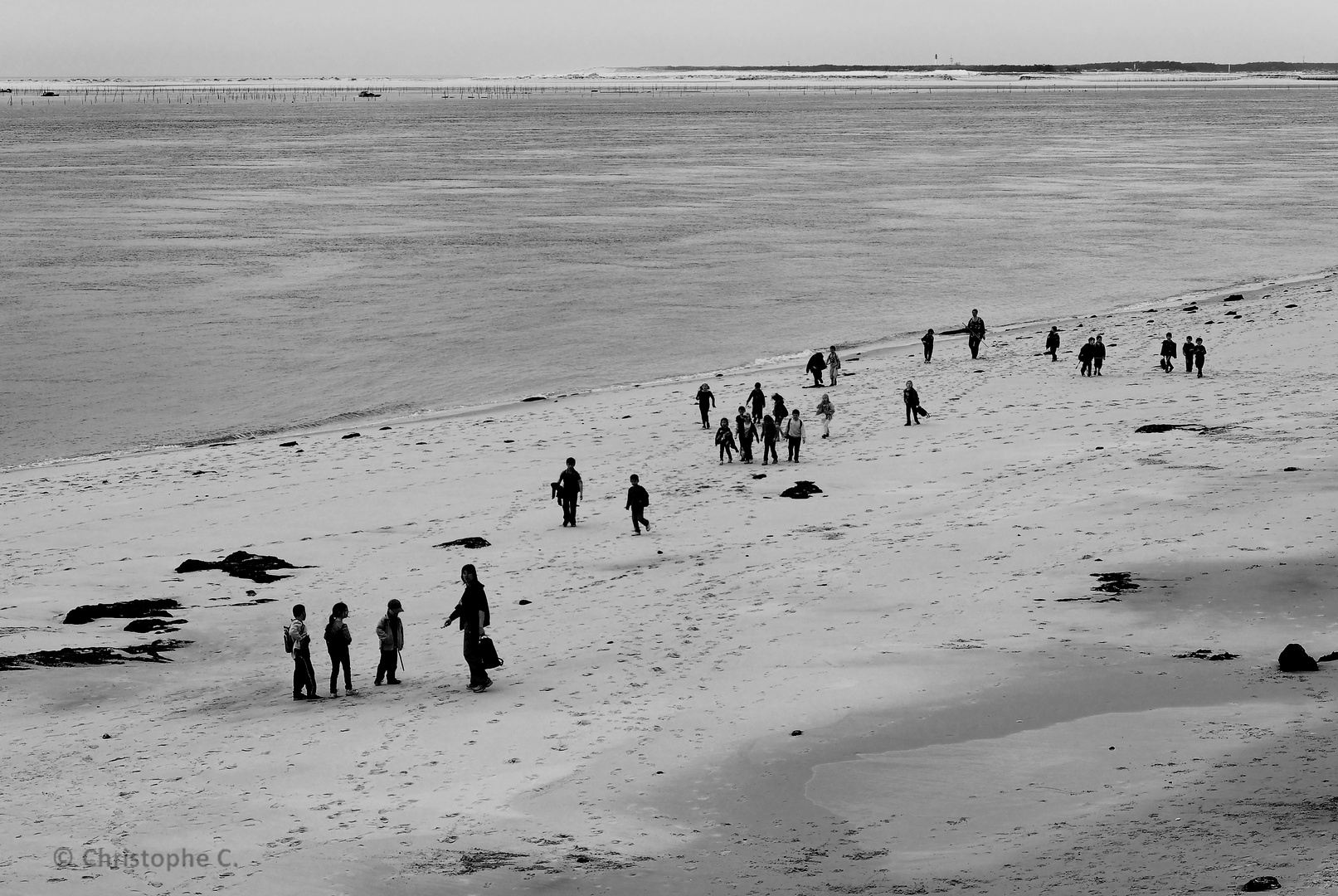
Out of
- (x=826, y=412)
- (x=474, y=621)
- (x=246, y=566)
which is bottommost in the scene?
(x=246, y=566)

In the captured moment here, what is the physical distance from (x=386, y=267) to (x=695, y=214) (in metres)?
24.3

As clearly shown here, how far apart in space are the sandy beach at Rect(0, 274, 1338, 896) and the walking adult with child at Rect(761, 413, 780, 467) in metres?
0.61

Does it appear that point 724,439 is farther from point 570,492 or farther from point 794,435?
point 570,492

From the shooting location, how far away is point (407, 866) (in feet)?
34.8

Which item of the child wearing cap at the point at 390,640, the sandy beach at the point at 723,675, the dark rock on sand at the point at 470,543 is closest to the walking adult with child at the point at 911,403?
the sandy beach at the point at 723,675

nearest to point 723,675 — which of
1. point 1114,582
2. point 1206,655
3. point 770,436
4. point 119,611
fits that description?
point 1206,655

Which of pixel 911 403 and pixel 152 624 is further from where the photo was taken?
pixel 911 403

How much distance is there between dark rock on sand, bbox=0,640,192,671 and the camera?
1611 centimetres

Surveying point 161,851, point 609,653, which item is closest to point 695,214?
point 609,653

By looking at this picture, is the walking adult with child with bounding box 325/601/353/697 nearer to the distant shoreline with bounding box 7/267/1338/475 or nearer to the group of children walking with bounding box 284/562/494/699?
the group of children walking with bounding box 284/562/494/699

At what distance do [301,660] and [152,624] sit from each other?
4.01m

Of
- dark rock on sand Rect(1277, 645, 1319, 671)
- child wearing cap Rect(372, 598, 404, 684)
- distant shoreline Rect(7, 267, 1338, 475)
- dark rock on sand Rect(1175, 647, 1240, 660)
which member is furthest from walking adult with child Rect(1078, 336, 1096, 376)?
child wearing cap Rect(372, 598, 404, 684)

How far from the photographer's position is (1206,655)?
14727 mm

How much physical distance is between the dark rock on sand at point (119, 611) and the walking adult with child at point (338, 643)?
13.7 feet
